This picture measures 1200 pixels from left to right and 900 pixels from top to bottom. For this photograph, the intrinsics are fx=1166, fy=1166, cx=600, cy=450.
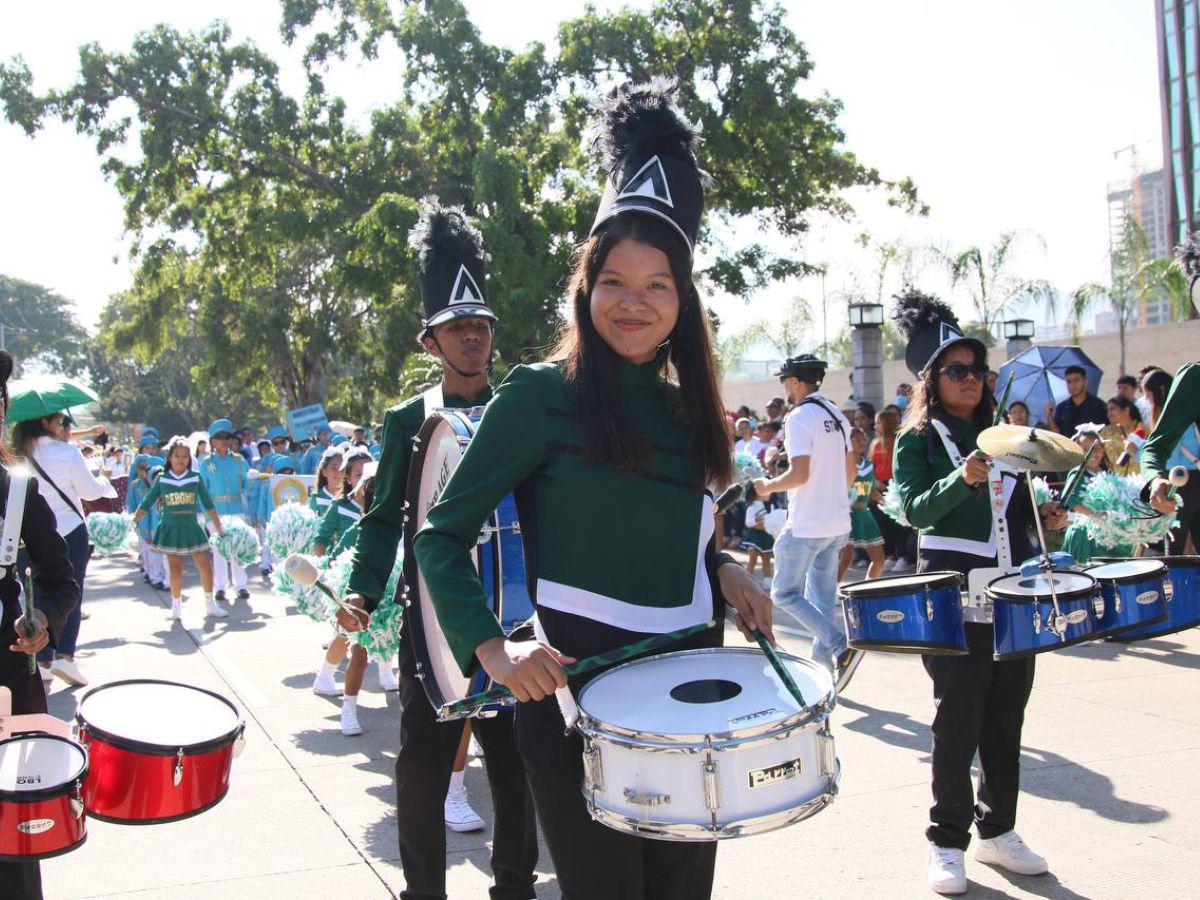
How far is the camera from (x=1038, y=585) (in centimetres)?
385

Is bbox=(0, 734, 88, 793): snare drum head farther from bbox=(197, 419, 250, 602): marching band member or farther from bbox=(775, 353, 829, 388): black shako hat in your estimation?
bbox=(197, 419, 250, 602): marching band member

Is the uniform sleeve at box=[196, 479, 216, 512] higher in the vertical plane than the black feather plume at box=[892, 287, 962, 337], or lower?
lower

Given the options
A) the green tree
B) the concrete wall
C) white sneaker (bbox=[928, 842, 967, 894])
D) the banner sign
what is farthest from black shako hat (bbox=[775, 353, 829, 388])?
the green tree

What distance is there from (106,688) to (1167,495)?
4198 millimetres

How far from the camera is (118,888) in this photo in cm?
448

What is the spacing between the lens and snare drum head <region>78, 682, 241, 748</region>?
9.84 feet

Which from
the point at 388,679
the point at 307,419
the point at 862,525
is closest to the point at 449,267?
the point at 388,679

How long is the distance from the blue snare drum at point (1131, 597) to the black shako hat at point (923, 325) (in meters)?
1.05

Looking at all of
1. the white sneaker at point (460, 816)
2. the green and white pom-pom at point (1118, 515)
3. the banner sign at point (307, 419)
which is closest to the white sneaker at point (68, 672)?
the white sneaker at point (460, 816)

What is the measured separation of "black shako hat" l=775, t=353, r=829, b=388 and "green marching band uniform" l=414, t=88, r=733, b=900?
5.14 meters

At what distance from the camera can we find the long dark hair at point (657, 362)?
2.43 meters

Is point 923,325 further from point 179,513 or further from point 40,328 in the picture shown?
point 40,328

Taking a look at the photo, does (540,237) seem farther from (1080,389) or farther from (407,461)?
(407,461)

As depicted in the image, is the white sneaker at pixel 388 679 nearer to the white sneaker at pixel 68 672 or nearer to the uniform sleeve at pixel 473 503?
the white sneaker at pixel 68 672
